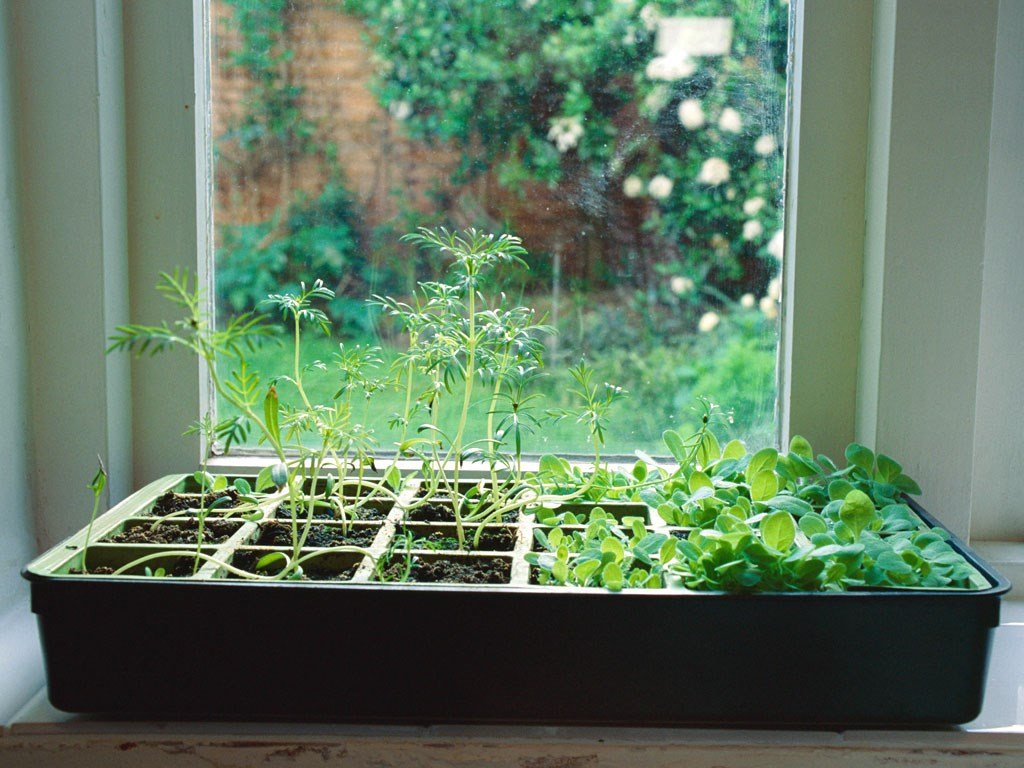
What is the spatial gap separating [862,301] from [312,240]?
0.64 m

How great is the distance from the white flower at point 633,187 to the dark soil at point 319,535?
494 millimetres

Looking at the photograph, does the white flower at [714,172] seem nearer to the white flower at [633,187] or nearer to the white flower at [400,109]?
the white flower at [633,187]

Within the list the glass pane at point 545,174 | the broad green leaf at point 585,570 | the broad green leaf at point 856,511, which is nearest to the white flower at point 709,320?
the glass pane at point 545,174

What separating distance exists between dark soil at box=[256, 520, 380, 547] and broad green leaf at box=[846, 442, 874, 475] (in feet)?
1.61

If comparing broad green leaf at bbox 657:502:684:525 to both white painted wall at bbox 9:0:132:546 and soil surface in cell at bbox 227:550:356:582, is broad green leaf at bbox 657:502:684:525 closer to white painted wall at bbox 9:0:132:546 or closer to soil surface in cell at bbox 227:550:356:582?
soil surface in cell at bbox 227:550:356:582

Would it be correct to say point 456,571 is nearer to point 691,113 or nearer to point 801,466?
point 801,466

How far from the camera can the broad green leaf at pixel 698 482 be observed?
1009mm

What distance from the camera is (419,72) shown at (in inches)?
46.4

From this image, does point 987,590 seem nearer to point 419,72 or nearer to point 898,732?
point 898,732

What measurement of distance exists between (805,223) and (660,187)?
17cm

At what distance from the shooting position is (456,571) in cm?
89

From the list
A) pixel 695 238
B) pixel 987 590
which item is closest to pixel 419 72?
pixel 695 238

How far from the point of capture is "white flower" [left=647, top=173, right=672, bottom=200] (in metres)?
1.18

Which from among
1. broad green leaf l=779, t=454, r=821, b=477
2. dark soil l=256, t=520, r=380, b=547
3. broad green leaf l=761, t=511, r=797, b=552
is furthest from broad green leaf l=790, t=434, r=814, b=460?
dark soil l=256, t=520, r=380, b=547
